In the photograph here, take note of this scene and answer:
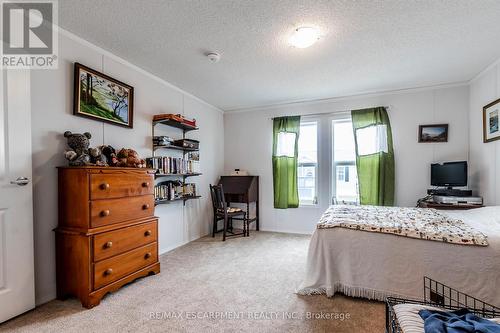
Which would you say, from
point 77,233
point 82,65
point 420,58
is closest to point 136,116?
point 82,65

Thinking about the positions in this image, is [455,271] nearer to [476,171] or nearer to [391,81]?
[476,171]

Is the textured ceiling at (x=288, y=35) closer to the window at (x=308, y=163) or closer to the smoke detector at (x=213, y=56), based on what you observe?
the smoke detector at (x=213, y=56)

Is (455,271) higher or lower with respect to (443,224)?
lower

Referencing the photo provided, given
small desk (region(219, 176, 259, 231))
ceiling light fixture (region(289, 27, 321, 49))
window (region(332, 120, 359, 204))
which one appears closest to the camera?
ceiling light fixture (region(289, 27, 321, 49))

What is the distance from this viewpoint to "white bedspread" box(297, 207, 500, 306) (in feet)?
5.97

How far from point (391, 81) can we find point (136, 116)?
11.8 feet

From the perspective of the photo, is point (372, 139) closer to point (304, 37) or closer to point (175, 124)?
point (304, 37)

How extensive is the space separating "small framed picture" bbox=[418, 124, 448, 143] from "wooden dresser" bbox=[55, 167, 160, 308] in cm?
416

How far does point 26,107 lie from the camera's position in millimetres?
1950

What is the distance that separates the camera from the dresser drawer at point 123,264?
2.09 meters

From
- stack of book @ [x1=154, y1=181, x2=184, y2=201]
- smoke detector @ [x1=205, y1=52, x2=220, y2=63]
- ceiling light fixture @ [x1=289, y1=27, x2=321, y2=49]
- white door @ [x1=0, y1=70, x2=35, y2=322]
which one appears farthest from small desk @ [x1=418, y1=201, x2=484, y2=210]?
white door @ [x1=0, y1=70, x2=35, y2=322]

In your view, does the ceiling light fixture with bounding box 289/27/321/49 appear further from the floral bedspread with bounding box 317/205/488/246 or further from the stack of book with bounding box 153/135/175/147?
the stack of book with bounding box 153/135/175/147

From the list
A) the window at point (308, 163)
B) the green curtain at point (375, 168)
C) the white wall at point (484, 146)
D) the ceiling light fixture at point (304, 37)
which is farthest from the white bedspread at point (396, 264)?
the window at point (308, 163)

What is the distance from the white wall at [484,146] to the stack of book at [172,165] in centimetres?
405
